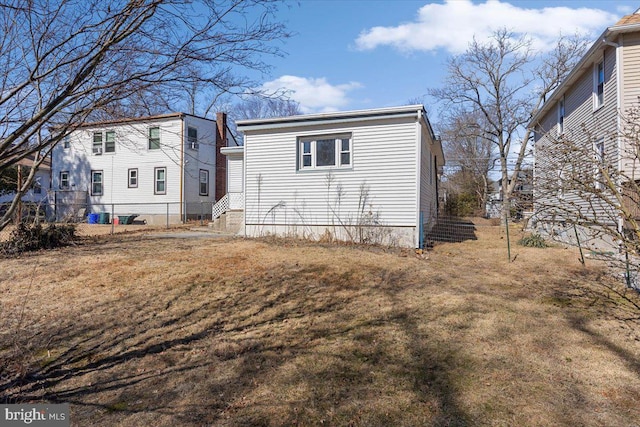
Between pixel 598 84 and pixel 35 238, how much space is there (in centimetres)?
1655

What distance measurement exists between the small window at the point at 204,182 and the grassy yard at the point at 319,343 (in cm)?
1534

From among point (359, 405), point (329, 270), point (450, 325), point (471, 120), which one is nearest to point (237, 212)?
point (329, 270)

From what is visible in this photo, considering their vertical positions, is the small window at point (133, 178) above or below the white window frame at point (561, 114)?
below

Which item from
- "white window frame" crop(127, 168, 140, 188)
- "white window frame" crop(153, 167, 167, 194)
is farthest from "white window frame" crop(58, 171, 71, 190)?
"white window frame" crop(153, 167, 167, 194)

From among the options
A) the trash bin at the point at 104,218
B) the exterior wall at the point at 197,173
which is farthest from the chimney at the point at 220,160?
the trash bin at the point at 104,218

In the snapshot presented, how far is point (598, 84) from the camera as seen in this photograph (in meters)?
11.9

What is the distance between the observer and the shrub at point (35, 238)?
389 inches

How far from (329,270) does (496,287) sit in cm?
297

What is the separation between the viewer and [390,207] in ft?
36.8

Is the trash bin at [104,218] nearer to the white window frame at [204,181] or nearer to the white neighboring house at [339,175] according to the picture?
the white window frame at [204,181]

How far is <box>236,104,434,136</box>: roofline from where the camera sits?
10830 millimetres

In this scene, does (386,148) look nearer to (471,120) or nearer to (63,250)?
(63,250)

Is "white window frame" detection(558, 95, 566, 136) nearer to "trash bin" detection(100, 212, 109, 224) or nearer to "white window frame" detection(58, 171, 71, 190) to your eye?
"trash bin" detection(100, 212, 109, 224)

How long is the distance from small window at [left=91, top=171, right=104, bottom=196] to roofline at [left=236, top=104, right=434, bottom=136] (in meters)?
15.3
